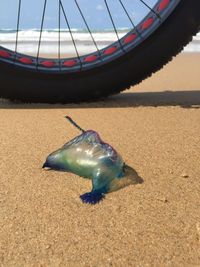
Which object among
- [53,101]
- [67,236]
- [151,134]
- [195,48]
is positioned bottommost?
[195,48]

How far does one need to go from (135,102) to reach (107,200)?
3.89 feet

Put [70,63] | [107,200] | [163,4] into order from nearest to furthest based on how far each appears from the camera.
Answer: [107,200], [163,4], [70,63]

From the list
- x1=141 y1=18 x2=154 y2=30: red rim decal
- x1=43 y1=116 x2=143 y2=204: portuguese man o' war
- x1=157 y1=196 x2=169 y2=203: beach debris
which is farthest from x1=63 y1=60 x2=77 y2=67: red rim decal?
x1=157 y1=196 x2=169 y2=203: beach debris

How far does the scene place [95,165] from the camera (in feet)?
3.77

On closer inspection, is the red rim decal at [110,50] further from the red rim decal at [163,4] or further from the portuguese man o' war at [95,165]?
the portuguese man o' war at [95,165]

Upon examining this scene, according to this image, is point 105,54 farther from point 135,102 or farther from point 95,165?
point 95,165

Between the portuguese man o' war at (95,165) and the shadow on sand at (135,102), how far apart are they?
80 cm

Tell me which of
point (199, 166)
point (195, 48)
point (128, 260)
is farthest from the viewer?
point (195, 48)

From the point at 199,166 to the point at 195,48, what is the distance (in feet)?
23.5

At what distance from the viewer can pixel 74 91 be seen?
2.07 meters

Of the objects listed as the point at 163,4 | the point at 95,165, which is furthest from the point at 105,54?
the point at 95,165

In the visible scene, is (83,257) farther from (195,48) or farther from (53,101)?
(195,48)

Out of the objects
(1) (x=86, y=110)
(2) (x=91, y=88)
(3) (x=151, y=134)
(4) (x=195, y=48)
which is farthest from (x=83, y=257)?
(4) (x=195, y=48)

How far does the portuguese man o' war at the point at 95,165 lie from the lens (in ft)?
3.60
